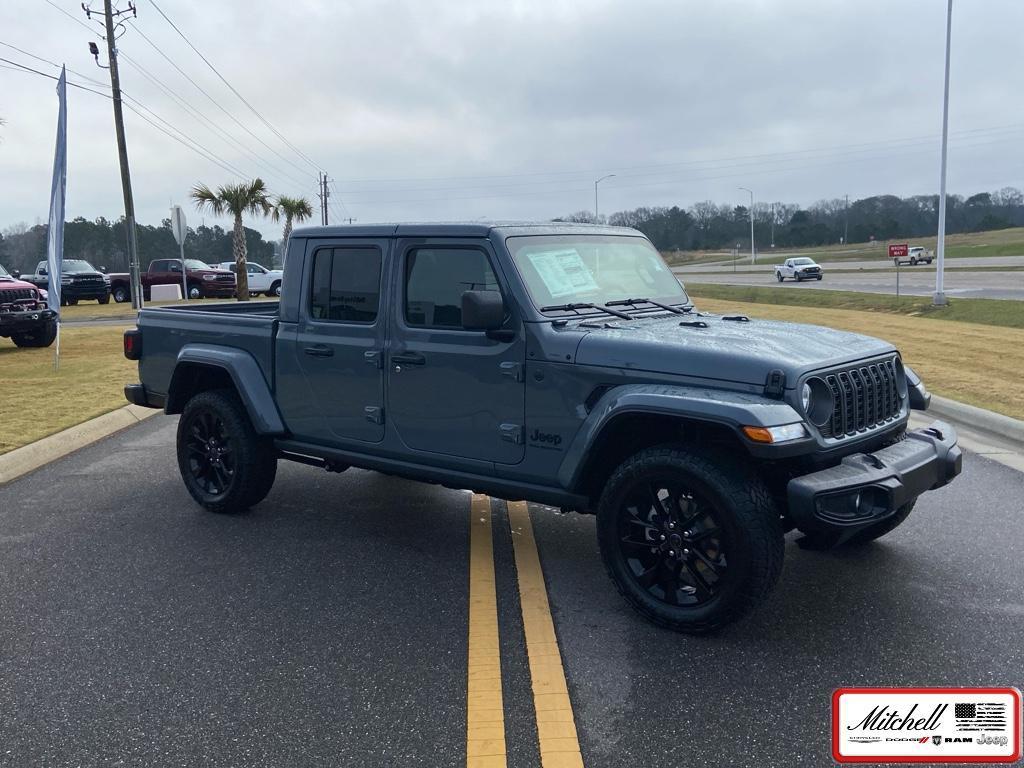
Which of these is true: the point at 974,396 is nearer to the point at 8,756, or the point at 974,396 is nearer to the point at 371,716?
the point at 371,716

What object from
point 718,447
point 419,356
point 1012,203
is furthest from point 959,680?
point 1012,203

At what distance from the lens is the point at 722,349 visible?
4.07m

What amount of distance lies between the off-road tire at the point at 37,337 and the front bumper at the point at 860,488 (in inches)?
632

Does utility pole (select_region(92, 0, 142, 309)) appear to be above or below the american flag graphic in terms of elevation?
above

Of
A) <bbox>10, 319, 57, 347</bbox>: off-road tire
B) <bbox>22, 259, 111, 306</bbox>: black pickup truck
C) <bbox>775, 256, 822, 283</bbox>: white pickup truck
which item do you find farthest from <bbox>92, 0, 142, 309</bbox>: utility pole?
<bbox>775, 256, 822, 283</bbox>: white pickup truck

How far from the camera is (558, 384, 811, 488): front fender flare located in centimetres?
375

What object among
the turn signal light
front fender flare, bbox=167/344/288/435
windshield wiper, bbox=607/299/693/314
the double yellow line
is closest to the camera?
the double yellow line

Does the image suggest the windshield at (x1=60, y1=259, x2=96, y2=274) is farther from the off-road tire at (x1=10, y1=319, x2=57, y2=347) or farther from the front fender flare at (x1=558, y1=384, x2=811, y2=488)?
the front fender flare at (x1=558, y1=384, x2=811, y2=488)

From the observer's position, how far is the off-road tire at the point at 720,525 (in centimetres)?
380

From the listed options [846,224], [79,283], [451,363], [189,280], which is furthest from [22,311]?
[846,224]

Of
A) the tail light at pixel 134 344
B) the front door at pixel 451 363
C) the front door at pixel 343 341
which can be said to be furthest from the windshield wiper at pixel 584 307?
the tail light at pixel 134 344

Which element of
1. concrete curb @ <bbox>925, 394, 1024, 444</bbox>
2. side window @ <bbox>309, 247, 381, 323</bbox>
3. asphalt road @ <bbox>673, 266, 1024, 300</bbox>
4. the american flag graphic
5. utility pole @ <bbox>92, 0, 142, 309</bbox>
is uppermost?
utility pole @ <bbox>92, 0, 142, 309</bbox>

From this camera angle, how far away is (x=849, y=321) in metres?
20.1

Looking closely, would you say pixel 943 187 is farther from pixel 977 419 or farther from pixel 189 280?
pixel 189 280
